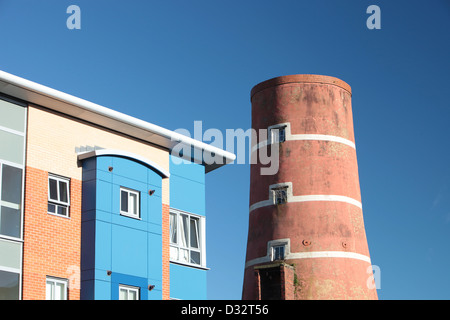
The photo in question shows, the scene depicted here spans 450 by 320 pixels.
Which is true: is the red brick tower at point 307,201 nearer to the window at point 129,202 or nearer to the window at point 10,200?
the window at point 129,202

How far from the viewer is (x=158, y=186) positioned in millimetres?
25734

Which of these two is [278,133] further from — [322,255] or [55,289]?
[55,289]

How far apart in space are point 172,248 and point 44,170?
5.80 m

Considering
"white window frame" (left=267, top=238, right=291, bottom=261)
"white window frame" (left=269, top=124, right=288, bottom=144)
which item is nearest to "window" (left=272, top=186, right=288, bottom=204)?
"white window frame" (left=267, top=238, right=291, bottom=261)

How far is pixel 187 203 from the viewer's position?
89.9 ft

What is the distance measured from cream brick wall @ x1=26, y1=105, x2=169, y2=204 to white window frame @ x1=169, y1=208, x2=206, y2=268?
3516 mm

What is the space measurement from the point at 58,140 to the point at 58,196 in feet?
5.83

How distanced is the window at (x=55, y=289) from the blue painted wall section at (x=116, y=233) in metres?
0.57

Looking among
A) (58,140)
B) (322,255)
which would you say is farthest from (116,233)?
(322,255)

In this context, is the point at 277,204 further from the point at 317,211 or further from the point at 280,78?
the point at 280,78

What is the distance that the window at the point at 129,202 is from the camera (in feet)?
80.6
